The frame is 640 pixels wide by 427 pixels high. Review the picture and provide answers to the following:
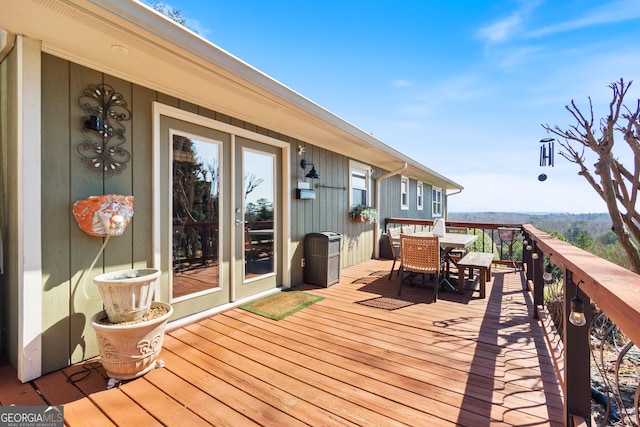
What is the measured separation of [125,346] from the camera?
1811 millimetres

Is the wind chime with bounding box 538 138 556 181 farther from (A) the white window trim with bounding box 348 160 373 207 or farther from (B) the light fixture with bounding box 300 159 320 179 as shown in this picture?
(B) the light fixture with bounding box 300 159 320 179

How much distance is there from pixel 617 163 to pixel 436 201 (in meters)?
8.18

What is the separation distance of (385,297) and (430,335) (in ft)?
3.61

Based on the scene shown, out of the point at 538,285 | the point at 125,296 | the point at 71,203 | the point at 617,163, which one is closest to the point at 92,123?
the point at 71,203

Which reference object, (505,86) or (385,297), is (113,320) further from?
(505,86)

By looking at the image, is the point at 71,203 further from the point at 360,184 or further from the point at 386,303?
the point at 360,184

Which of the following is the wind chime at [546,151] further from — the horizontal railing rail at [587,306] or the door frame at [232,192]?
the door frame at [232,192]

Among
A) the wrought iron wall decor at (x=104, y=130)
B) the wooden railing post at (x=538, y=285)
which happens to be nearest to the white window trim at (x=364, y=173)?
the wooden railing post at (x=538, y=285)

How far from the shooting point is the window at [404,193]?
26.7 ft

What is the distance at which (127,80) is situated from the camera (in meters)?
2.31

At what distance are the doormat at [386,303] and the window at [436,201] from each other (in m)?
9.24

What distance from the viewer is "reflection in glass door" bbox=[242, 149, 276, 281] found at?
341 cm

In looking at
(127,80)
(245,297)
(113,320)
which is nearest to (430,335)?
(245,297)

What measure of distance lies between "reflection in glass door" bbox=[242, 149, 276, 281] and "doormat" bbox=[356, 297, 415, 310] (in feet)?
4.48
